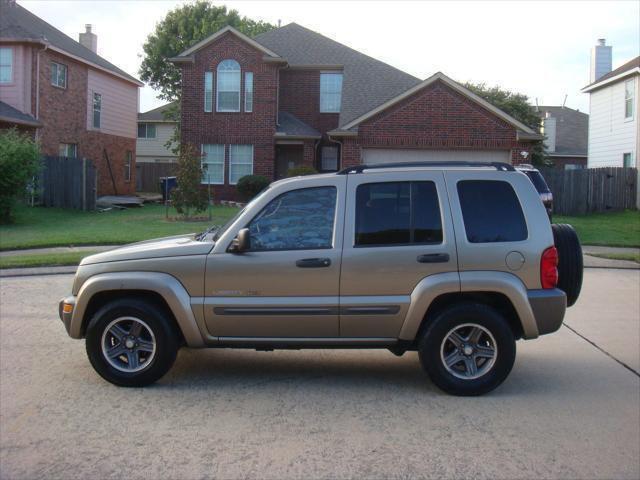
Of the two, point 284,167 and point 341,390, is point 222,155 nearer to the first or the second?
point 284,167

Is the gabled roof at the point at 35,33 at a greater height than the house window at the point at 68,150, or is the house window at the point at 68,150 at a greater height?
the gabled roof at the point at 35,33

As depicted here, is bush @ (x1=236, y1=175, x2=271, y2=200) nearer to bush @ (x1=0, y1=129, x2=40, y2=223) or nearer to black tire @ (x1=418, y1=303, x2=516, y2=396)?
bush @ (x1=0, y1=129, x2=40, y2=223)

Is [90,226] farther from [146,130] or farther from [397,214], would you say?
[146,130]

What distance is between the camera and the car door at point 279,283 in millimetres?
6668

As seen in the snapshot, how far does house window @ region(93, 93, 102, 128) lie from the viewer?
3603 cm

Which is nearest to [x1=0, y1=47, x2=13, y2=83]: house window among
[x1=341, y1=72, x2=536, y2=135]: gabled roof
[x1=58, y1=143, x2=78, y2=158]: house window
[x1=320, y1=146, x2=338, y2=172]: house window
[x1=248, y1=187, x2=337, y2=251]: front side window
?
[x1=58, y1=143, x2=78, y2=158]: house window

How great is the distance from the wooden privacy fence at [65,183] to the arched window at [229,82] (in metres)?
7.15

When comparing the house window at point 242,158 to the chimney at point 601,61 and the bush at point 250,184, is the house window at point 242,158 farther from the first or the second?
the chimney at point 601,61

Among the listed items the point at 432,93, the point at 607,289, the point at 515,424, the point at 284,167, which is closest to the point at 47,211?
the point at 284,167

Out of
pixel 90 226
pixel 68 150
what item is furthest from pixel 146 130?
pixel 90 226

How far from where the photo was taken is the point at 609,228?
2570 cm

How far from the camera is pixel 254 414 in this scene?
6105 millimetres

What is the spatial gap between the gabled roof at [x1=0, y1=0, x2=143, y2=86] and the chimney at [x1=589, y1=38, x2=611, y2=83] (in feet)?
78.6

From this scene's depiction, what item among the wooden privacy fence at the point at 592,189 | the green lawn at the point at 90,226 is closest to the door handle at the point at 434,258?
the green lawn at the point at 90,226
